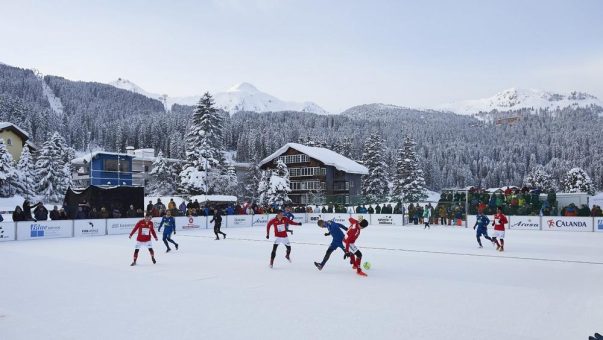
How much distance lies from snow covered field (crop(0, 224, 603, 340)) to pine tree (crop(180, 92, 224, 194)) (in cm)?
3193

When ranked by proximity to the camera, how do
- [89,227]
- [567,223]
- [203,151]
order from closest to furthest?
[89,227] → [567,223] → [203,151]

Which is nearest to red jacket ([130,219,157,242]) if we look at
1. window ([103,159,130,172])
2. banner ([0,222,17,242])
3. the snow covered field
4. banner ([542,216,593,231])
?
the snow covered field

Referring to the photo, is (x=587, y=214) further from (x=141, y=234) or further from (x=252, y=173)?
(x=252, y=173)

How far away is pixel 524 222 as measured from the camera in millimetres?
31125

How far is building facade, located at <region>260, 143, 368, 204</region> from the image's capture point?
216 feet

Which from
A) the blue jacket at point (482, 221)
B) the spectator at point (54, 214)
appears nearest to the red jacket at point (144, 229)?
the blue jacket at point (482, 221)

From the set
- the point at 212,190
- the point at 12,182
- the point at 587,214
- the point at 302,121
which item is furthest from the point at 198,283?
the point at 302,121

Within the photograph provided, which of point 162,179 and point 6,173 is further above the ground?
point 6,173

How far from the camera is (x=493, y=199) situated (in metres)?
34.7

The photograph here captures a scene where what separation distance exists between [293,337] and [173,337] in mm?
1689

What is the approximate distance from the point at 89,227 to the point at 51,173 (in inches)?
1411

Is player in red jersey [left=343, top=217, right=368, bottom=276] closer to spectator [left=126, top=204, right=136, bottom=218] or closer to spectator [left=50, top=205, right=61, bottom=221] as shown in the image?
spectator [left=50, top=205, right=61, bottom=221]

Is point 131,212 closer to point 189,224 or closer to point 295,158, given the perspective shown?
point 189,224

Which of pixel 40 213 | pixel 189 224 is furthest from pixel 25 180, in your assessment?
pixel 40 213
